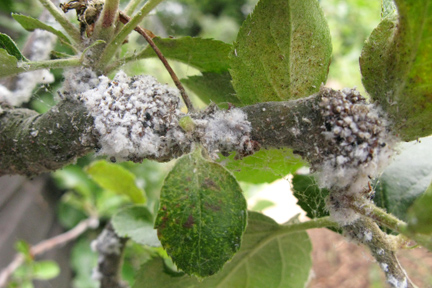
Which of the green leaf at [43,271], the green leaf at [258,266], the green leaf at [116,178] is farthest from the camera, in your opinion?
the green leaf at [43,271]

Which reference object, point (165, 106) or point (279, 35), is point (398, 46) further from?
point (165, 106)

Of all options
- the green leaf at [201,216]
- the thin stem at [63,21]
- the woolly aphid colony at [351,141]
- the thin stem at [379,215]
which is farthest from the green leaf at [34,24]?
the thin stem at [379,215]

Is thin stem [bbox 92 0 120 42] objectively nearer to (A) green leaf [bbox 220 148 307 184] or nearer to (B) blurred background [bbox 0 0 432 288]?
(A) green leaf [bbox 220 148 307 184]

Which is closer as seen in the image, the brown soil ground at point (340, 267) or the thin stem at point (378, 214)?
the thin stem at point (378, 214)

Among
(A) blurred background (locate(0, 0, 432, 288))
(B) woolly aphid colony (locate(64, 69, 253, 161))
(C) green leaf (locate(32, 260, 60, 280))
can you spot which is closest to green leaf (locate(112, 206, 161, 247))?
(B) woolly aphid colony (locate(64, 69, 253, 161))

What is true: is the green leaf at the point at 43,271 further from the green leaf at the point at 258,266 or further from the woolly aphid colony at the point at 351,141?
the woolly aphid colony at the point at 351,141

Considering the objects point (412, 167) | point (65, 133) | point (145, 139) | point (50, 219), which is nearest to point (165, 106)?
point (145, 139)

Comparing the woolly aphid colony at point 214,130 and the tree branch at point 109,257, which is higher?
the woolly aphid colony at point 214,130
